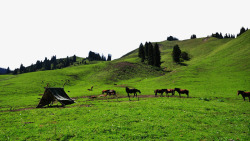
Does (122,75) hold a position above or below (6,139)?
above

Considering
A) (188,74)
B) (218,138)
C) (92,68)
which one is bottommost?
(218,138)

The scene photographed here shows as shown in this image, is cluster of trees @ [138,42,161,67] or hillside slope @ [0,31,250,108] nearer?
hillside slope @ [0,31,250,108]

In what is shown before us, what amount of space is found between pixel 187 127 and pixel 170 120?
2057 mm

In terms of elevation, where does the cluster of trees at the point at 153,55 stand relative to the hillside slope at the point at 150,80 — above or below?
above

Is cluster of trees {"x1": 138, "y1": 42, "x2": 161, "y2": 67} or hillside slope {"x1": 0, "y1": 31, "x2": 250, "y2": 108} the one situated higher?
cluster of trees {"x1": 138, "y1": 42, "x2": 161, "y2": 67}

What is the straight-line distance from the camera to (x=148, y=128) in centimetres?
1366

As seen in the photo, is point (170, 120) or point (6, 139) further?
point (170, 120)

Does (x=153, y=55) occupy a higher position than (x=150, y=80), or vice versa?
(x=153, y=55)

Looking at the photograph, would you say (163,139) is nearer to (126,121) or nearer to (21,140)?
(126,121)

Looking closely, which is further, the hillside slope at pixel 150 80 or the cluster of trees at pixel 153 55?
the cluster of trees at pixel 153 55

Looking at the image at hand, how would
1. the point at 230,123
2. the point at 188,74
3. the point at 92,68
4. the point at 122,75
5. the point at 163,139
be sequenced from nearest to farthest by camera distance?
the point at 163,139 < the point at 230,123 < the point at 188,74 < the point at 122,75 < the point at 92,68

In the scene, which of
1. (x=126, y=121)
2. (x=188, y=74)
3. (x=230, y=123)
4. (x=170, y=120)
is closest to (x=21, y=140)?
(x=126, y=121)

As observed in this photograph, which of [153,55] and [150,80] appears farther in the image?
[153,55]

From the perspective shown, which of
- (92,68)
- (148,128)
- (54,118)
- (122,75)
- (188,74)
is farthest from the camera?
(92,68)
